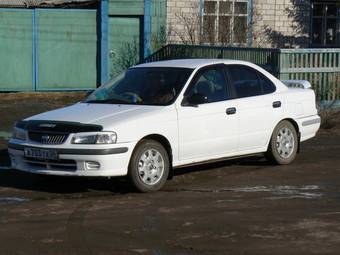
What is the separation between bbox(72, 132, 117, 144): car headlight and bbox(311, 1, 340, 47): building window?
55.1 ft

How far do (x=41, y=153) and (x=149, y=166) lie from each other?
4.03 ft

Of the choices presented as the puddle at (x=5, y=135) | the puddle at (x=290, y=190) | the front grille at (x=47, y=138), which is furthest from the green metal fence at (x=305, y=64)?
the front grille at (x=47, y=138)

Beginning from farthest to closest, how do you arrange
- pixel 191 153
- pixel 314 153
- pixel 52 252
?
1. pixel 314 153
2. pixel 191 153
3. pixel 52 252

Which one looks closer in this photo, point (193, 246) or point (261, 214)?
point (193, 246)

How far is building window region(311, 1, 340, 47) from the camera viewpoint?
2381 centimetres

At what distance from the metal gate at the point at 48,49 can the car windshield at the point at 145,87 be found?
10390 mm

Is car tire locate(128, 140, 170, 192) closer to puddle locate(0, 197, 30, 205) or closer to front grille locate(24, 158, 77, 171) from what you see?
front grille locate(24, 158, 77, 171)

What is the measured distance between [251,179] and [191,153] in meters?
0.95

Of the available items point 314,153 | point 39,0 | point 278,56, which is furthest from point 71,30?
point 314,153

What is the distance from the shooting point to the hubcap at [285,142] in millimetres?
10086

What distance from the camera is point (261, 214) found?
23.9ft

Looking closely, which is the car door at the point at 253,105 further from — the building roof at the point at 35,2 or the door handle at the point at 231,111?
the building roof at the point at 35,2

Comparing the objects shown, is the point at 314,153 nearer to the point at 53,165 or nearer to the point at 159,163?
the point at 159,163

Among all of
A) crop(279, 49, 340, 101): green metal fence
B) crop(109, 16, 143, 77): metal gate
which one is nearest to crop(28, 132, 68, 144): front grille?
crop(279, 49, 340, 101): green metal fence
